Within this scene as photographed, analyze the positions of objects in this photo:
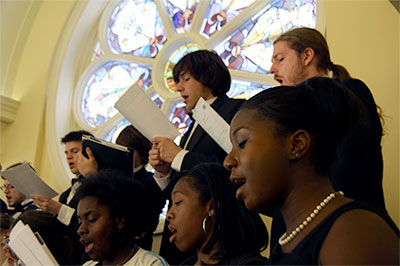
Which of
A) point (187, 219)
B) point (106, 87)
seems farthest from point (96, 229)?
point (106, 87)

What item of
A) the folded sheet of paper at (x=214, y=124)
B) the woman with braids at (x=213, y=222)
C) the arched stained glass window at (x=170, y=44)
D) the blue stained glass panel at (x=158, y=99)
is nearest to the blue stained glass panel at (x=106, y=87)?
the arched stained glass window at (x=170, y=44)

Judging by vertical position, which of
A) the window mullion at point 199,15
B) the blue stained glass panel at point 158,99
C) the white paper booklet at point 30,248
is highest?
the window mullion at point 199,15

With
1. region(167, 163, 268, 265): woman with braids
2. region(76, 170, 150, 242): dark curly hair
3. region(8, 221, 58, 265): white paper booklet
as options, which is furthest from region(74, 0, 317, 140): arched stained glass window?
region(8, 221, 58, 265): white paper booklet

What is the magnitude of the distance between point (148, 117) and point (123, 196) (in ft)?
1.37

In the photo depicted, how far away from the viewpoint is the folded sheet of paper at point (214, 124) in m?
2.23

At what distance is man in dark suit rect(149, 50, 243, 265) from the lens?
2552 millimetres

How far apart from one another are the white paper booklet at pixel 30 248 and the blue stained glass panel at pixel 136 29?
3.17 m

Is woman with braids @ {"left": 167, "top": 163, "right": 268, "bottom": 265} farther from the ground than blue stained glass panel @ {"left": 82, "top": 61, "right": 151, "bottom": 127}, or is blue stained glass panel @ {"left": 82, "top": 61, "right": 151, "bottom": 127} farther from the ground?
blue stained glass panel @ {"left": 82, "top": 61, "right": 151, "bottom": 127}

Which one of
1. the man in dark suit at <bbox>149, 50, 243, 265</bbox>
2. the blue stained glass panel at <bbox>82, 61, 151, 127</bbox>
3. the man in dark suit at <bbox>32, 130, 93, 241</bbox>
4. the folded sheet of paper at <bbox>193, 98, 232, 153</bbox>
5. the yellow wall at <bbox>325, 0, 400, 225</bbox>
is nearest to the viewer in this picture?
the folded sheet of paper at <bbox>193, 98, 232, 153</bbox>

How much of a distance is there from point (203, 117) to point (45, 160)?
3.59 meters

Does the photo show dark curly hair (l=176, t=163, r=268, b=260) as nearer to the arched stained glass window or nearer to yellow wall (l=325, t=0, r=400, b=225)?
yellow wall (l=325, t=0, r=400, b=225)

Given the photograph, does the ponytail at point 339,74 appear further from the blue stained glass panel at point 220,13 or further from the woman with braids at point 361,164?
the blue stained glass panel at point 220,13

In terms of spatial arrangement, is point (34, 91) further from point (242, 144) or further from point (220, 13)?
point (242, 144)

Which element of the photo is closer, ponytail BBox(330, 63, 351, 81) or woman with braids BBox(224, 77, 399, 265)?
woman with braids BBox(224, 77, 399, 265)
